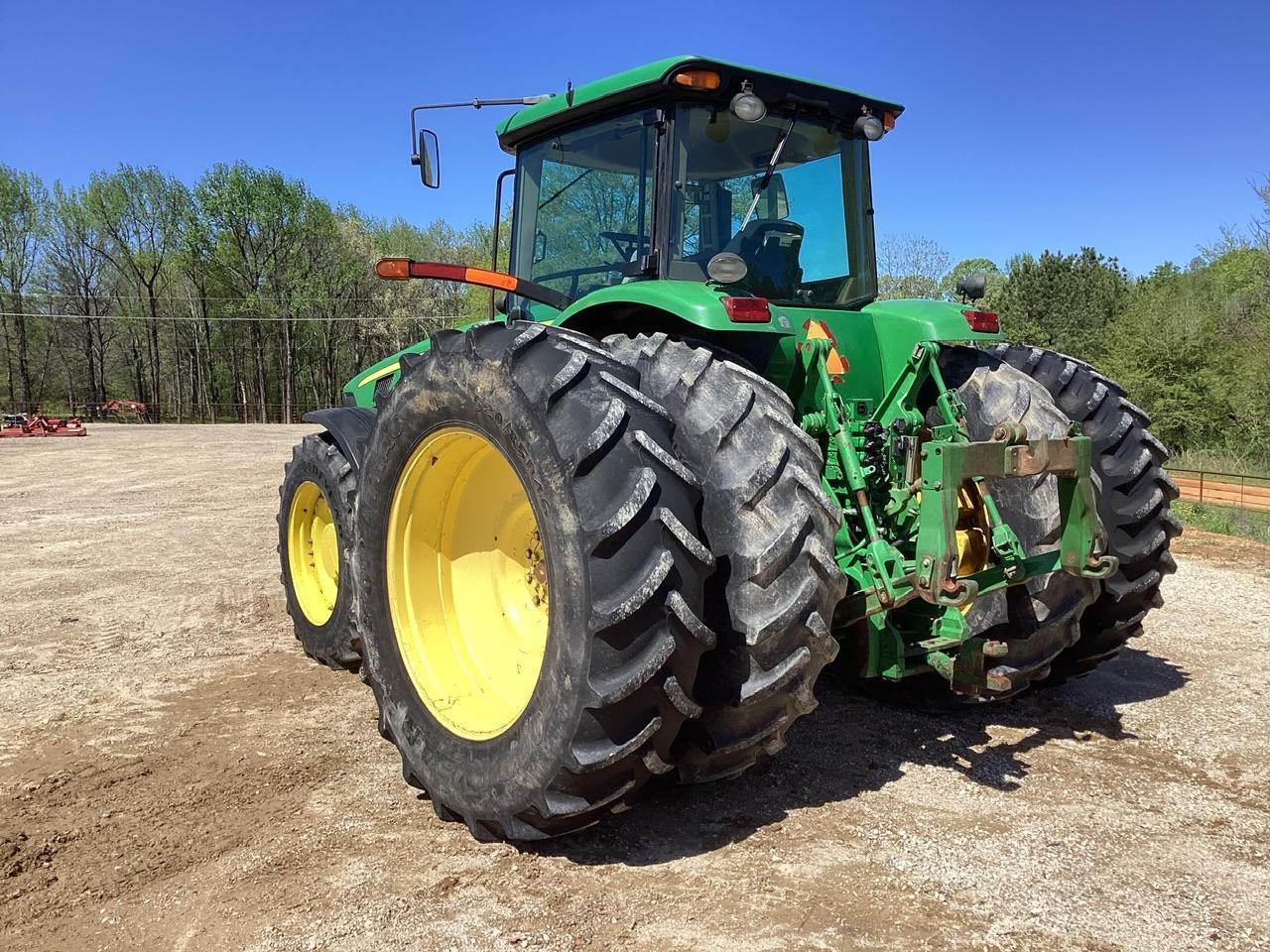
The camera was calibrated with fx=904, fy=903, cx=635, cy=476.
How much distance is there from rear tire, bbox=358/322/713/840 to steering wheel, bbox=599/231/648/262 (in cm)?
96

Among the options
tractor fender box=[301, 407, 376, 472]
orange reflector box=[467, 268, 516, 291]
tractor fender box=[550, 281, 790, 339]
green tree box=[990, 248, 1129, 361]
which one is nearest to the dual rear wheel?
tractor fender box=[550, 281, 790, 339]

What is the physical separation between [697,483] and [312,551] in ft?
11.1

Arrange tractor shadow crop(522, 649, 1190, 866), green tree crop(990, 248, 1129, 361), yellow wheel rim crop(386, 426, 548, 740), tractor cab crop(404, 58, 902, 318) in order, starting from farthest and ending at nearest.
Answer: green tree crop(990, 248, 1129, 361) → tractor cab crop(404, 58, 902, 318) → yellow wheel rim crop(386, 426, 548, 740) → tractor shadow crop(522, 649, 1190, 866)

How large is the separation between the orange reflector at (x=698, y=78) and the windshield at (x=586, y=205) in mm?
269

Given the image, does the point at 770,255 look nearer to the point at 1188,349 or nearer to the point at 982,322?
the point at 982,322

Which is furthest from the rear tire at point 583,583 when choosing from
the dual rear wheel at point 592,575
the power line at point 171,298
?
the power line at point 171,298

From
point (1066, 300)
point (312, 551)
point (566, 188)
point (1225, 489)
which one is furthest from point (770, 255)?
point (1066, 300)

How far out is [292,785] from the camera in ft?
10.8

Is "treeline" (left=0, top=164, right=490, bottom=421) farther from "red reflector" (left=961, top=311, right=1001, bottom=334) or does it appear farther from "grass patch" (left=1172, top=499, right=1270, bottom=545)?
"red reflector" (left=961, top=311, right=1001, bottom=334)

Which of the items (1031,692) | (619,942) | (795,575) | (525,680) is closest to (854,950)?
(619,942)

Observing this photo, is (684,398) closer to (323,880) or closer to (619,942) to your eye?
(619,942)

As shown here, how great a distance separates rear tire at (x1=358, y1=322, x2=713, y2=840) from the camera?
7.77ft

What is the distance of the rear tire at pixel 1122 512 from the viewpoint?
151 inches

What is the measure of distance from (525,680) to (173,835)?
1213mm
